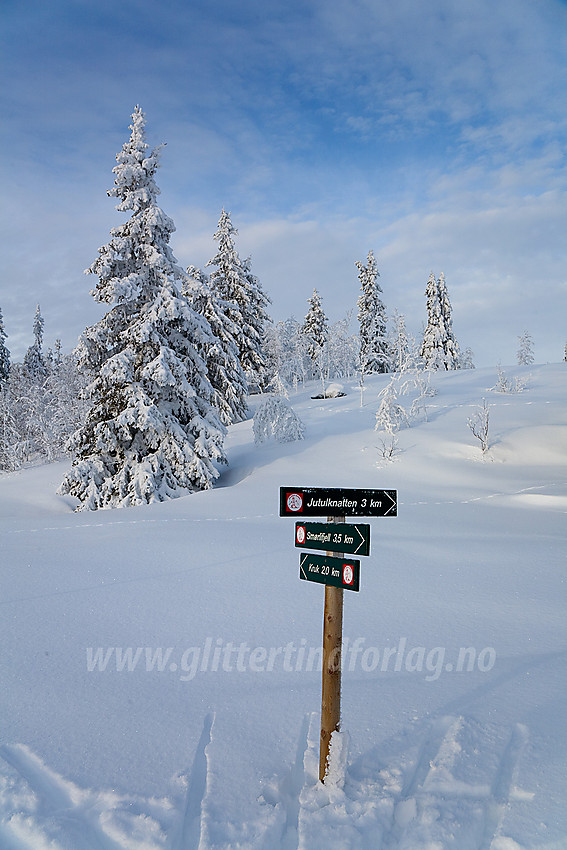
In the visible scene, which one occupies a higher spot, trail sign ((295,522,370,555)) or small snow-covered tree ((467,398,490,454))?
trail sign ((295,522,370,555))

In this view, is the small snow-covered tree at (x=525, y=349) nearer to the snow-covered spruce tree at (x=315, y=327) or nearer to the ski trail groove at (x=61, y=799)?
the snow-covered spruce tree at (x=315, y=327)

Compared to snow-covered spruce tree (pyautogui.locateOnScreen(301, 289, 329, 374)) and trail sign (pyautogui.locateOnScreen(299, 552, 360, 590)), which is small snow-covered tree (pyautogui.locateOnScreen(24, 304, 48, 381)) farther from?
trail sign (pyautogui.locateOnScreen(299, 552, 360, 590))

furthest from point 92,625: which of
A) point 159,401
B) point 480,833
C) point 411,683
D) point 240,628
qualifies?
point 159,401

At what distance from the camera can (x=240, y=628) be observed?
5.30 metres

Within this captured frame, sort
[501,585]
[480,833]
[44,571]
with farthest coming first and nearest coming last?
[44,571] → [501,585] → [480,833]

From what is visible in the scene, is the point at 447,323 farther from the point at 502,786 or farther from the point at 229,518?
the point at 502,786

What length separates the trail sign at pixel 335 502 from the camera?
320 centimetres

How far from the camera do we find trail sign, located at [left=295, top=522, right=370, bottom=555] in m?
3.11

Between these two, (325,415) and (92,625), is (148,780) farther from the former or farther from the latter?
(325,415)

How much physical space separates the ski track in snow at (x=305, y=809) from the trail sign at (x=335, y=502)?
172 cm

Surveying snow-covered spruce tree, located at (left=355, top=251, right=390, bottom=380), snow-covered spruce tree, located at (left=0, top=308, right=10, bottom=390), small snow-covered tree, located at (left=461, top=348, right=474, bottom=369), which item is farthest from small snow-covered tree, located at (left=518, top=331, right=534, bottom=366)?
snow-covered spruce tree, located at (left=0, top=308, right=10, bottom=390)

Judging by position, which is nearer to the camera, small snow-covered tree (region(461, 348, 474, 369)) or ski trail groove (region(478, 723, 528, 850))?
ski trail groove (region(478, 723, 528, 850))

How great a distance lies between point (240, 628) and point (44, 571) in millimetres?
3676

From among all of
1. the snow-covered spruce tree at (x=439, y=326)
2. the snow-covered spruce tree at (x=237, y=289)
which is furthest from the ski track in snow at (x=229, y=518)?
the snow-covered spruce tree at (x=439, y=326)
